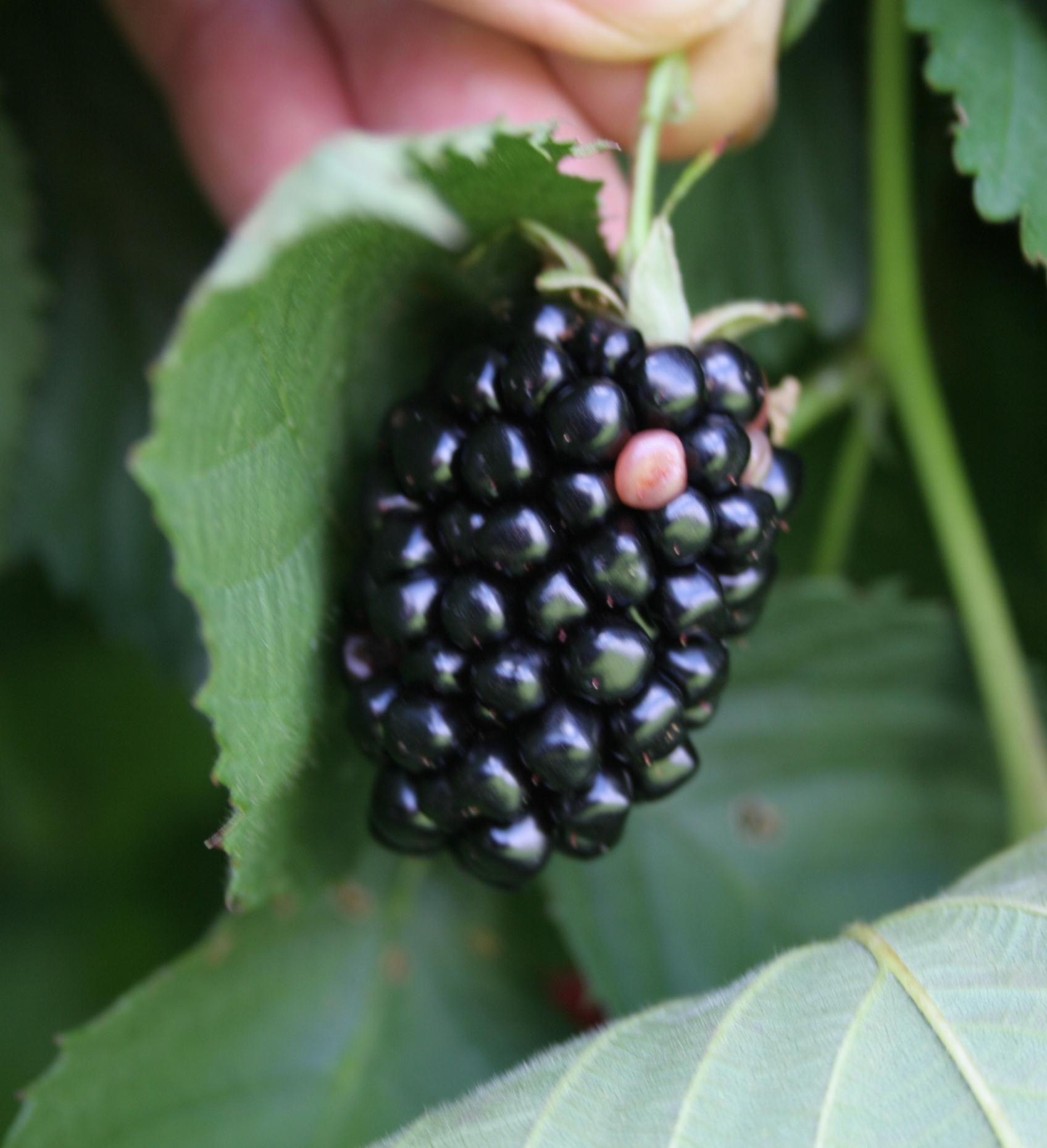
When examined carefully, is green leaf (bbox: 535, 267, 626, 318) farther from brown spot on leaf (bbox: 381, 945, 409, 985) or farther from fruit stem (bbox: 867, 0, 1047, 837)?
brown spot on leaf (bbox: 381, 945, 409, 985)

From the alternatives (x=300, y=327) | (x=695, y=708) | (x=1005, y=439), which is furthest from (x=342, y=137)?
(x=1005, y=439)

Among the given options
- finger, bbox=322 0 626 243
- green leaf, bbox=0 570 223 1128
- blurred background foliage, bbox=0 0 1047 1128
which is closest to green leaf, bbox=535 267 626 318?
finger, bbox=322 0 626 243

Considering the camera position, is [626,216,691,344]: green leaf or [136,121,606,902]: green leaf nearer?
[136,121,606,902]: green leaf

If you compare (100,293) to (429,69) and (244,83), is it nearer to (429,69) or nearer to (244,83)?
(244,83)

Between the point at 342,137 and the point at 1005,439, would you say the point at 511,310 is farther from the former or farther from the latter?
the point at 1005,439

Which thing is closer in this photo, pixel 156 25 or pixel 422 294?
pixel 422 294

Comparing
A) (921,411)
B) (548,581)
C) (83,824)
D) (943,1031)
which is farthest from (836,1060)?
(83,824)
